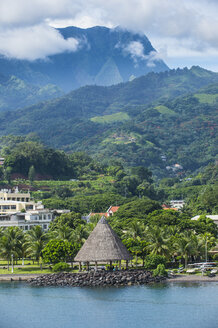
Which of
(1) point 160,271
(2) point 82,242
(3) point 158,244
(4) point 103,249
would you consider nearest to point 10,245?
(2) point 82,242

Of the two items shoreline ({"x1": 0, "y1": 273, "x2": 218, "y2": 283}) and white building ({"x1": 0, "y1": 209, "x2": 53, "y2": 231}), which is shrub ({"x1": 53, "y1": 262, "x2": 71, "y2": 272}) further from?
white building ({"x1": 0, "y1": 209, "x2": 53, "y2": 231})

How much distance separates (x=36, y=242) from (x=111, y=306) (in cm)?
2153

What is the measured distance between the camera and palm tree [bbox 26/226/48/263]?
276ft

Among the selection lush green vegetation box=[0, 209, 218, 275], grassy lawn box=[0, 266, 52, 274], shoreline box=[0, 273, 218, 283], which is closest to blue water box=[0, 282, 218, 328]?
shoreline box=[0, 273, 218, 283]

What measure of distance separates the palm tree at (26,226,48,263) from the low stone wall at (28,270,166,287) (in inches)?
291

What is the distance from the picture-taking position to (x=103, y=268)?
3179 inches

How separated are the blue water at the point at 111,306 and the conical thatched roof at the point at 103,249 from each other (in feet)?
18.2

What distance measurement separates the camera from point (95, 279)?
7538 cm

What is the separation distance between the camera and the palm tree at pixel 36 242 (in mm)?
84000

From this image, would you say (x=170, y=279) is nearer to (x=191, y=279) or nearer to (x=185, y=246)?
(x=191, y=279)

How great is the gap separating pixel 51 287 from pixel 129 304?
39.1ft

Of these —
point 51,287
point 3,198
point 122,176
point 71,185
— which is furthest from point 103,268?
point 122,176

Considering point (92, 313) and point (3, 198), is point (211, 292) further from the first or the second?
point (3, 198)

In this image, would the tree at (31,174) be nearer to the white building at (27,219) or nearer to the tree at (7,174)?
the tree at (7,174)
